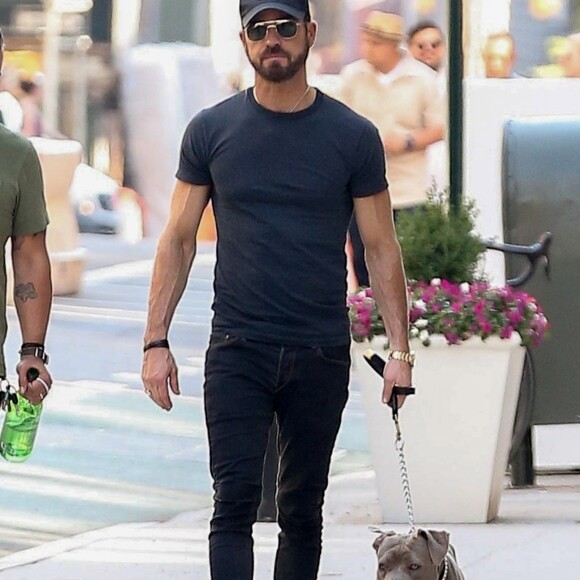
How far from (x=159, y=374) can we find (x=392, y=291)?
67 centimetres

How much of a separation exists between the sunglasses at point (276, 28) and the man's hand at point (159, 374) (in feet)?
2.80

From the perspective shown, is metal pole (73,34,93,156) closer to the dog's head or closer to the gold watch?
the gold watch

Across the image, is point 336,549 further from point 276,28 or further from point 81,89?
point 81,89

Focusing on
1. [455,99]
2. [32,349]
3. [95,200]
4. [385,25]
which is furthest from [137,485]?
[385,25]

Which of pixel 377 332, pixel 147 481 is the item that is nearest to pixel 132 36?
pixel 147 481

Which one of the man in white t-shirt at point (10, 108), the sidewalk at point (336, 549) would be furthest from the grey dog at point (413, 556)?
the man in white t-shirt at point (10, 108)

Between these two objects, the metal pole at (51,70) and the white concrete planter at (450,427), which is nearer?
the white concrete planter at (450,427)

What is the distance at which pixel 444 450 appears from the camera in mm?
6703

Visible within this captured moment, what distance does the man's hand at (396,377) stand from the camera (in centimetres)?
465

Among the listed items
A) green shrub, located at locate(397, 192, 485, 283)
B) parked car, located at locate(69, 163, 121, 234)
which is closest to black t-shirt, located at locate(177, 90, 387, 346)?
green shrub, located at locate(397, 192, 485, 283)

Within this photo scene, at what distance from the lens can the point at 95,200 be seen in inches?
438

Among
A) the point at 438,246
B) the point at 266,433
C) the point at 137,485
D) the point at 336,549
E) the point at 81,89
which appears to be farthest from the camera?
the point at 81,89

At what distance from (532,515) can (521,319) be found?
871mm

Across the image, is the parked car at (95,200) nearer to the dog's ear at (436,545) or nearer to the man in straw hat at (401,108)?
the man in straw hat at (401,108)
